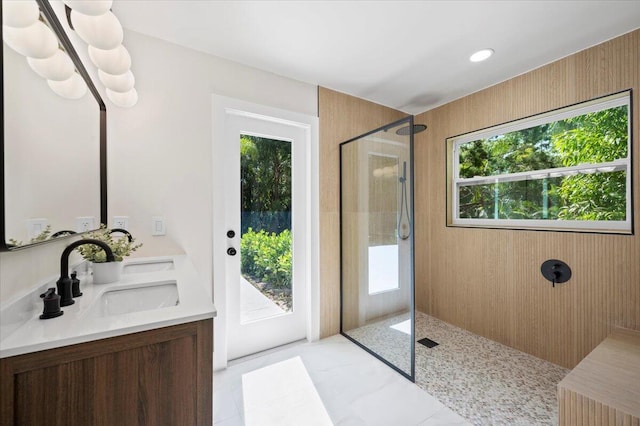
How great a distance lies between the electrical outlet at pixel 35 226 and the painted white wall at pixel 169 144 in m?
0.70

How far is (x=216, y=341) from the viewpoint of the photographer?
78.9 inches

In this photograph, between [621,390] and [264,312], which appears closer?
[621,390]

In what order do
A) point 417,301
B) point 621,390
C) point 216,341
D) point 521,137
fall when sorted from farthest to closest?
point 417,301 < point 521,137 < point 216,341 < point 621,390

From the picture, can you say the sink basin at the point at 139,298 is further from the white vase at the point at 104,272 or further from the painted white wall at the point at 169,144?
the painted white wall at the point at 169,144

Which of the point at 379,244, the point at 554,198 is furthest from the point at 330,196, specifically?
the point at 554,198

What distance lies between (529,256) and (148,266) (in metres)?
2.91

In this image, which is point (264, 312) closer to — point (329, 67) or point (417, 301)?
point (417, 301)

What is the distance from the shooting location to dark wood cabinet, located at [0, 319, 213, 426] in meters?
0.66

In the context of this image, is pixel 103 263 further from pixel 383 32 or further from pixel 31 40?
pixel 383 32

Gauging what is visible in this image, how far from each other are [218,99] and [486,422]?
2760 mm

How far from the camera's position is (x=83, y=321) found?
0.80 meters

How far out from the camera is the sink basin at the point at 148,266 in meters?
1.57

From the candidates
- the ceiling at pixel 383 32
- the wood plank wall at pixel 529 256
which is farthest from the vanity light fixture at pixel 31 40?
the wood plank wall at pixel 529 256

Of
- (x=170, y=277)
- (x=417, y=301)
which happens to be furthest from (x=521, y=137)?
(x=170, y=277)
